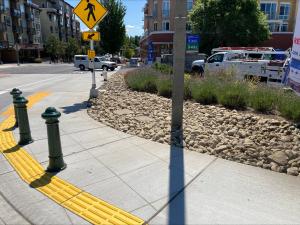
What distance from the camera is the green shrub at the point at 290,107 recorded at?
6049mm

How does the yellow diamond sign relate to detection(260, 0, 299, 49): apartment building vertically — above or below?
below

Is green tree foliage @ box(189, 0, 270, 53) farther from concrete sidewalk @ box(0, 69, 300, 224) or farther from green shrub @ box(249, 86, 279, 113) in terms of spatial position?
concrete sidewalk @ box(0, 69, 300, 224)

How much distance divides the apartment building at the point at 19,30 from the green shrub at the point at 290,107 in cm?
5587

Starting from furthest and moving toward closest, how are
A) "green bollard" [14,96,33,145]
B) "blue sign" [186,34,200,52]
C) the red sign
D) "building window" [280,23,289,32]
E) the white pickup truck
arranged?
"building window" [280,23,289,32] < "blue sign" [186,34,200,52] < the white pickup truck < the red sign < "green bollard" [14,96,33,145]

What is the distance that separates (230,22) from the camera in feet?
108

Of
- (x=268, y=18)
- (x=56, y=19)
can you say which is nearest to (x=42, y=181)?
(x=268, y=18)

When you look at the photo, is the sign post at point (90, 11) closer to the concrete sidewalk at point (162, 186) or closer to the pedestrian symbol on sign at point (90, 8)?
the pedestrian symbol on sign at point (90, 8)

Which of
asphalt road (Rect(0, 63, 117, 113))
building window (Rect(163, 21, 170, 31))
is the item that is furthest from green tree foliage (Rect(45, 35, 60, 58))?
asphalt road (Rect(0, 63, 117, 113))

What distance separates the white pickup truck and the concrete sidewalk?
8.13 m

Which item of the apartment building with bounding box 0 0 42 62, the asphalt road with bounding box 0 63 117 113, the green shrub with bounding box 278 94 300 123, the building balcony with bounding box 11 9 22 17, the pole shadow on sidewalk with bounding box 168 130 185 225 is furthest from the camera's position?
the building balcony with bounding box 11 9 22 17

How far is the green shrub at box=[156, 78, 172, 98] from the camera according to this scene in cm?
995

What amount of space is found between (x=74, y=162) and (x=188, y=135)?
2307 mm

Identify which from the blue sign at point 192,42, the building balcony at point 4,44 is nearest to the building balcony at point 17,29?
the building balcony at point 4,44

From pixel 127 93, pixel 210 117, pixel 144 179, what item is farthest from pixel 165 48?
pixel 144 179
